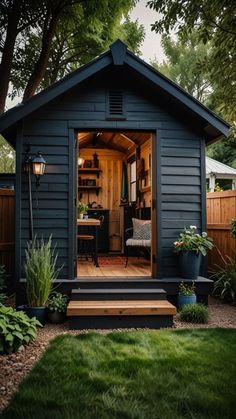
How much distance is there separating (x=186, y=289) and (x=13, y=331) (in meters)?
2.54

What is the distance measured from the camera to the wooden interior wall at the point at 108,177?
31.8 ft

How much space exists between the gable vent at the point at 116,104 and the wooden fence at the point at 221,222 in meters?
2.43

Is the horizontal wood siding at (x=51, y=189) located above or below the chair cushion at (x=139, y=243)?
above

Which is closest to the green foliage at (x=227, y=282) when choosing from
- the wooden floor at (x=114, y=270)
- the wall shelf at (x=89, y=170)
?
the wooden floor at (x=114, y=270)

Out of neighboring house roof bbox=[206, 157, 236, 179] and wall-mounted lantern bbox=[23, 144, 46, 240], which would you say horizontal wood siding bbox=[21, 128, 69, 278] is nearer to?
wall-mounted lantern bbox=[23, 144, 46, 240]

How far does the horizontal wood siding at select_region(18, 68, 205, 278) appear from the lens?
5.11m

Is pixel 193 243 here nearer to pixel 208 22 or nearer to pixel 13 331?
pixel 13 331

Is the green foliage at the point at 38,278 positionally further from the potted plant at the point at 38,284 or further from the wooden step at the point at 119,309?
the wooden step at the point at 119,309

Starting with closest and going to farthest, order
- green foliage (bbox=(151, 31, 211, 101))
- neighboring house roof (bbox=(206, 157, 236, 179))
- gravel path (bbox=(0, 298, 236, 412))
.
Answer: gravel path (bbox=(0, 298, 236, 412)) → neighboring house roof (bbox=(206, 157, 236, 179)) → green foliage (bbox=(151, 31, 211, 101))

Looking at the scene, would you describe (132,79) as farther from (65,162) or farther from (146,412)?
(146,412)

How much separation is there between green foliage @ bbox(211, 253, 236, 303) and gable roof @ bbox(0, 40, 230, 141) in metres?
2.18

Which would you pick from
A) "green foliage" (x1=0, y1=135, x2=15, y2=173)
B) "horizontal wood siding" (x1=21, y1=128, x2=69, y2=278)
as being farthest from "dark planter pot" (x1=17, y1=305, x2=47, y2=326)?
"green foliage" (x1=0, y1=135, x2=15, y2=173)

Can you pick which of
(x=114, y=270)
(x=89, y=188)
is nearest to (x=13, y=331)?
(x=114, y=270)

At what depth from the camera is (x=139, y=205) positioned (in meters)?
8.05
